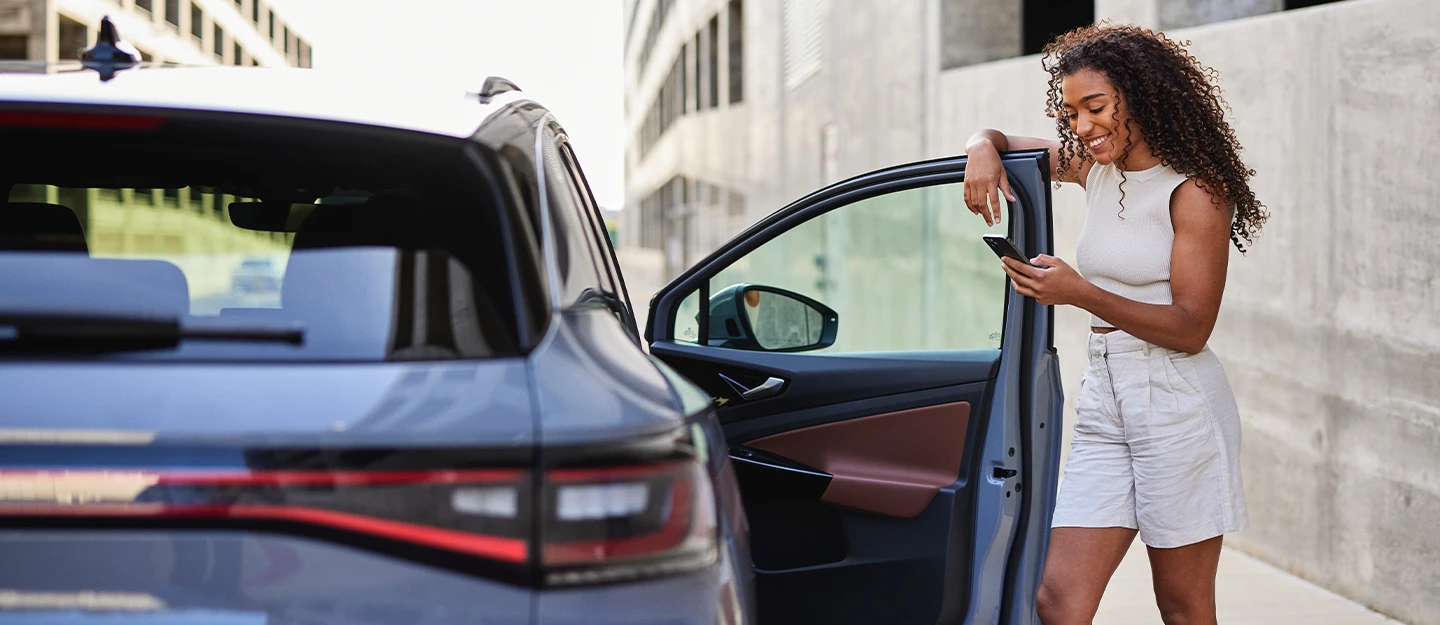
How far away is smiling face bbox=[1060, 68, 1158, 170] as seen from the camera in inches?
105

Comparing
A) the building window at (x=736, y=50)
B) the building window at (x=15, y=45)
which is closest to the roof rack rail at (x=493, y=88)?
the building window at (x=736, y=50)

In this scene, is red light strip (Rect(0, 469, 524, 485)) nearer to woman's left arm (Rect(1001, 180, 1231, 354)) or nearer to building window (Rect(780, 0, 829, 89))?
woman's left arm (Rect(1001, 180, 1231, 354))

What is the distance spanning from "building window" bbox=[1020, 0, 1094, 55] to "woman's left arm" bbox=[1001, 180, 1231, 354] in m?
9.84

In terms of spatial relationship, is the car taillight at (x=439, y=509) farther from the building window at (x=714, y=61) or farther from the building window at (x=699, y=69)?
the building window at (x=699, y=69)

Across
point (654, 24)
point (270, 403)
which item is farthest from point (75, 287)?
point (654, 24)

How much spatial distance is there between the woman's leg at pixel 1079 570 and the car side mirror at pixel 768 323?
791mm

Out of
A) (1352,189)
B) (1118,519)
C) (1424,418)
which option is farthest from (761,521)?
(1352,189)

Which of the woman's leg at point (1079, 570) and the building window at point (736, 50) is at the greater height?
the building window at point (736, 50)

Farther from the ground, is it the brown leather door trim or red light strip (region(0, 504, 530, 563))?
red light strip (region(0, 504, 530, 563))

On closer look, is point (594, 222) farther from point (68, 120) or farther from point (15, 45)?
point (15, 45)

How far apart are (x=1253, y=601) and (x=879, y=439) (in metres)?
2.73

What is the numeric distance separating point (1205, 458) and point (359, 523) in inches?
72.7

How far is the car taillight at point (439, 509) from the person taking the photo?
4.25 feet

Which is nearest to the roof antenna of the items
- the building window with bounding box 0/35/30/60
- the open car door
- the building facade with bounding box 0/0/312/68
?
the open car door
